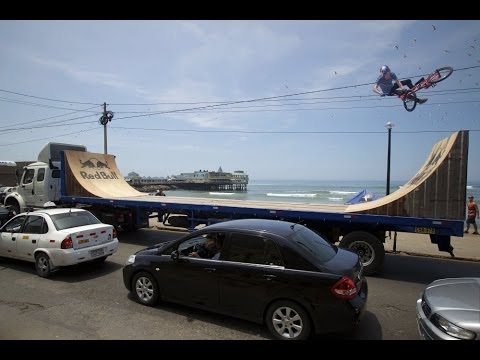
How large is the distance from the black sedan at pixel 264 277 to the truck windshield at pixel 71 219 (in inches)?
108

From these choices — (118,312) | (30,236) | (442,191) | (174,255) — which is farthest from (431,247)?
(30,236)

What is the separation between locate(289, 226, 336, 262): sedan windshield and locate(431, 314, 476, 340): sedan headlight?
53.4 inches

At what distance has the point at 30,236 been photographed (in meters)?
7.24

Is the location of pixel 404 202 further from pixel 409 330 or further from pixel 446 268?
pixel 409 330

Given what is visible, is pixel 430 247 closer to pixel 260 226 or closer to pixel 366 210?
pixel 366 210

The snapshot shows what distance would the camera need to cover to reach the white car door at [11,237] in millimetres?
7516

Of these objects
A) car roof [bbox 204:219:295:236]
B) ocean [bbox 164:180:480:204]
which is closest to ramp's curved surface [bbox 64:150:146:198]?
car roof [bbox 204:219:295:236]

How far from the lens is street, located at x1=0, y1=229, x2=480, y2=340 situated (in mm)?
4430

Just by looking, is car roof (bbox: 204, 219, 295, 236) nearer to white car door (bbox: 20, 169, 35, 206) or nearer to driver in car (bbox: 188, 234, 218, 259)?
driver in car (bbox: 188, 234, 218, 259)

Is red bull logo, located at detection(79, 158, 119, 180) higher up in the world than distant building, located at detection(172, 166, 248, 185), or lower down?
higher up

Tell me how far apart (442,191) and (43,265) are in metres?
8.32

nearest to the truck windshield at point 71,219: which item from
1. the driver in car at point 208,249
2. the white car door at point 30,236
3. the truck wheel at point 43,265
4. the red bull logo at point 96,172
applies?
the white car door at point 30,236
